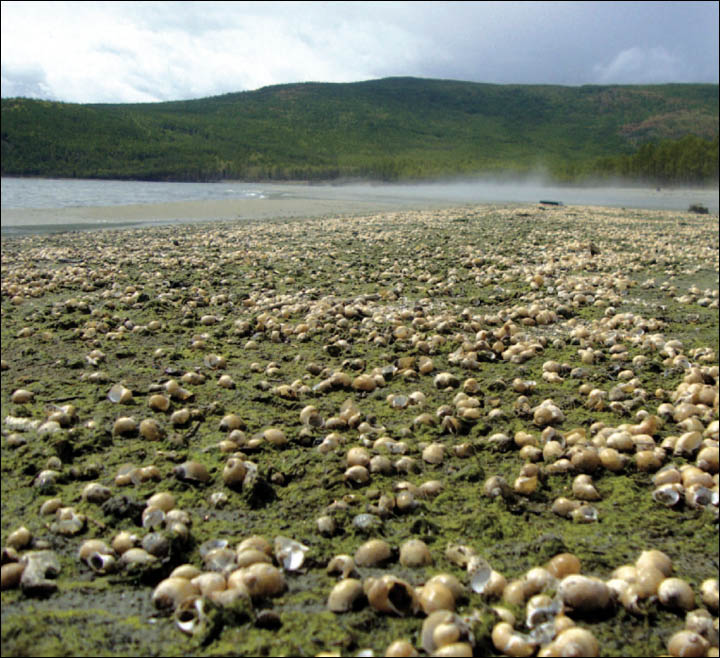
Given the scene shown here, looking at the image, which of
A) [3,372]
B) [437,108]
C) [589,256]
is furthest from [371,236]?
[437,108]

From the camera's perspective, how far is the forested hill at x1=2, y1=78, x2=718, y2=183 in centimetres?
5678

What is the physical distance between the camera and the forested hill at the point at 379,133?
56.8 metres

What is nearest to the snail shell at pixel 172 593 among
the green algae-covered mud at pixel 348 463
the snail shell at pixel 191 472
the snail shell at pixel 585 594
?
the green algae-covered mud at pixel 348 463

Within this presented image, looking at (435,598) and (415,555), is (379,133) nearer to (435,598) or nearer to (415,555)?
(415,555)

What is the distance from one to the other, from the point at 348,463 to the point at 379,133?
141 meters

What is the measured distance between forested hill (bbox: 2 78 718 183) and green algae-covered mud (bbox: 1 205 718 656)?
135 ft

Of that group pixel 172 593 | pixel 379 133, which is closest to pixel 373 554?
pixel 172 593

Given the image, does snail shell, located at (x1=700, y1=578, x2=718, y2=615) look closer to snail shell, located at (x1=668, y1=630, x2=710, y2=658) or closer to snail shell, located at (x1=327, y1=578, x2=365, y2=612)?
snail shell, located at (x1=668, y1=630, x2=710, y2=658)

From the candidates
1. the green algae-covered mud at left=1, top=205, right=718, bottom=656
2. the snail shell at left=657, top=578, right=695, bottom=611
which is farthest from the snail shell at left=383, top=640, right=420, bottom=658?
the snail shell at left=657, top=578, right=695, bottom=611

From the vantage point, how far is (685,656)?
1.71 meters

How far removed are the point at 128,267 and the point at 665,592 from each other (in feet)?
29.2

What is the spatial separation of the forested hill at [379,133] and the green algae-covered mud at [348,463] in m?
41.2

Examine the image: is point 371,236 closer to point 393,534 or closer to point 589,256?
point 589,256

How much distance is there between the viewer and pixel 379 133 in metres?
135
